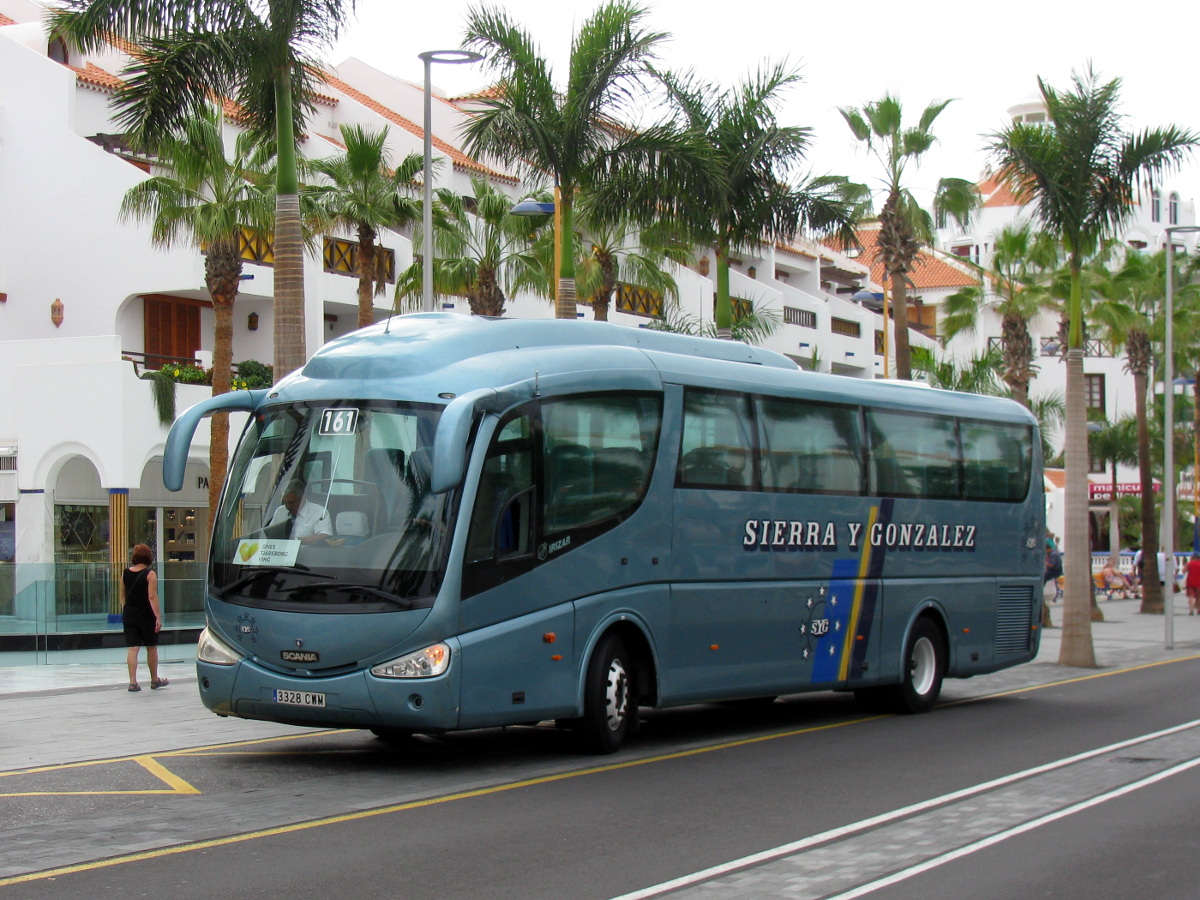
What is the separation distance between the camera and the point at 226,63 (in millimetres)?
18109

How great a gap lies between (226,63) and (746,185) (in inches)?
346

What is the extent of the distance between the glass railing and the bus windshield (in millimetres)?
14268

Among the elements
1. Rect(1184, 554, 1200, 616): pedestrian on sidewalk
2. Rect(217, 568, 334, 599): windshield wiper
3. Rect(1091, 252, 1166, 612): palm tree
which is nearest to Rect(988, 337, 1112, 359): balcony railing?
Rect(1091, 252, 1166, 612): palm tree

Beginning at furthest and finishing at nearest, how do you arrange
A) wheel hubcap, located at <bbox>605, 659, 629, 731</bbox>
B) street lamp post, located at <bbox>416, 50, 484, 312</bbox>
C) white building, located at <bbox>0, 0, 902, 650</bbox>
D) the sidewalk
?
white building, located at <bbox>0, 0, 902, 650</bbox>, street lamp post, located at <bbox>416, 50, 484, 312</bbox>, the sidewalk, wheel hubcap, located at <bbox>605, 659, 629, 731</bbox>

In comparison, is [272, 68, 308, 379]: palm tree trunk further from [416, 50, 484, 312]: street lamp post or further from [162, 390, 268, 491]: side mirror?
[162, 390, 268, 491]: side mirror

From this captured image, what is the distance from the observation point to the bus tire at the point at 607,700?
11992mm

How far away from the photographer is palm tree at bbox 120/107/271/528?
28.3 meters

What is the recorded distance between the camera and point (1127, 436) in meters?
62.6

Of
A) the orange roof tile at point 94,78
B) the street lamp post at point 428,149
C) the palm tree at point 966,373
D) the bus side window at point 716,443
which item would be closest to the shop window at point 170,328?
the orange roof tile at point 94,78

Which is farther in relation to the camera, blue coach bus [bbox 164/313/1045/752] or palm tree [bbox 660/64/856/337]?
palm tree [bbox 660/64/856/337]

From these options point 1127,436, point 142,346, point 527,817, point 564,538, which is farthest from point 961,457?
point 1127,436

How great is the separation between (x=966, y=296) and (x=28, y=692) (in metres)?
26.0

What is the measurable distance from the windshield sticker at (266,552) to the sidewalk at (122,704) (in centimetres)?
233

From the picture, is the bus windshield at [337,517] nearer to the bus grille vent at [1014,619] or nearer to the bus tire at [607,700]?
the bus tire at [607,700]
